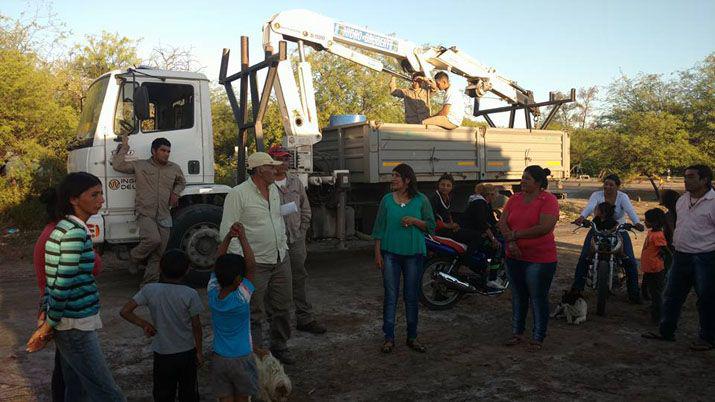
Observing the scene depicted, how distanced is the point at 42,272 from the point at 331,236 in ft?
18.5

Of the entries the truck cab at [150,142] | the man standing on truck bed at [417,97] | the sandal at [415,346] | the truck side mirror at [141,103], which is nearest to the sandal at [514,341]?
the sandal at [415,346]

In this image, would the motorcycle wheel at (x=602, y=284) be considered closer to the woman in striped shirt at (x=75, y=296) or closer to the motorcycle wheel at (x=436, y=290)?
the motorcycle wheel at (x=436, y=290)

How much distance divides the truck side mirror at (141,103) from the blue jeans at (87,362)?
388cm

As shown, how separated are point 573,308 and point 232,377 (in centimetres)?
397

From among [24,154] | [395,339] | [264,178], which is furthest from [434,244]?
[24,154]

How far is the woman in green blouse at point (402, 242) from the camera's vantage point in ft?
15.5

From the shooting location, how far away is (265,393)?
140 inches

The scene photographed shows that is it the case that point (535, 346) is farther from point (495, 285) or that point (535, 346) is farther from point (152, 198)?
point (152, 198)

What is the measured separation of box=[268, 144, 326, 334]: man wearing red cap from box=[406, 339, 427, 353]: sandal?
89cm

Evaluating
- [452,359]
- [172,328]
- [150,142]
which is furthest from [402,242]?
[150,142]

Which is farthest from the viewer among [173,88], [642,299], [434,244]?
[173,88]

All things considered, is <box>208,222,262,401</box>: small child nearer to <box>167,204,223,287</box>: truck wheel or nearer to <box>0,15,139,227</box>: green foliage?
<box>167,204,223,287</box>: truck wheel

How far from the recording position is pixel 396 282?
4.80 meters

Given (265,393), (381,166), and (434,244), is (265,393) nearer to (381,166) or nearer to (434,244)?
(434,244)
